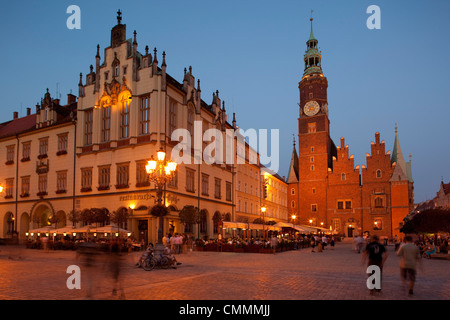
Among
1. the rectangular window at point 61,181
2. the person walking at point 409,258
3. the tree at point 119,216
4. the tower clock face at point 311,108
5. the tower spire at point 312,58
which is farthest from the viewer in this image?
the tower spire at point 312,58

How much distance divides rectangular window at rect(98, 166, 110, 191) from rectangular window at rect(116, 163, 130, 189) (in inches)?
55.9

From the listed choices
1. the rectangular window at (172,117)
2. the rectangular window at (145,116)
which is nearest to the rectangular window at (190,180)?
the rectangular window at (172,117)

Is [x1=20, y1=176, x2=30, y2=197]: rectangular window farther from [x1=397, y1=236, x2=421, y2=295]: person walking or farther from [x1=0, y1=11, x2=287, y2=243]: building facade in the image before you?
[x1=397, y1=236, x2=421, y2=295]: person walking

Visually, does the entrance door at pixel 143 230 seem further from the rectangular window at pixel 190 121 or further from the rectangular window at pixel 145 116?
the rectangular window at pixel 190 121

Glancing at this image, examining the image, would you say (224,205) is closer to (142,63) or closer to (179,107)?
(179,107)

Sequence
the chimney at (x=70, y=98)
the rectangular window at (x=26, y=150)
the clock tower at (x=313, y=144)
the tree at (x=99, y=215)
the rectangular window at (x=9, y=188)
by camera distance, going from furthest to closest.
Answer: the clock tower at (x=313, y=144), the chimney at (x=70, y=98), the rectangular window at (x=9, y=188), the rectangular window at (x=26, y=150), the tree at (x=99, y=215)

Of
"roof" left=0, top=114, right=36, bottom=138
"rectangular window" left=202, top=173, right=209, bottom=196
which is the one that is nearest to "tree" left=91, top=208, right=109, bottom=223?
Answer: "rectangular window" left=202, top=173, right=209, bottom=196

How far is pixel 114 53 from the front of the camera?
40938mm

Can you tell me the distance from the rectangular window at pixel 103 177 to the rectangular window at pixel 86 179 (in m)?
1.45

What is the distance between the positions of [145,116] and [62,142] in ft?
40.2

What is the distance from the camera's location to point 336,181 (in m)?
75.6

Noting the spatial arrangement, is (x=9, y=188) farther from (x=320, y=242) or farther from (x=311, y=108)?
(x=311, y=108)

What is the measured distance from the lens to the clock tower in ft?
254

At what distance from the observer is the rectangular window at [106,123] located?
133 ft
